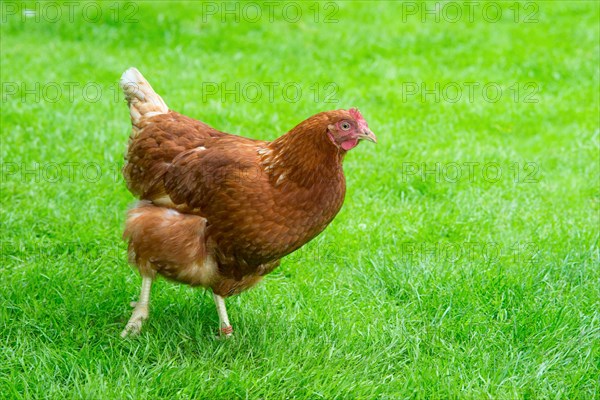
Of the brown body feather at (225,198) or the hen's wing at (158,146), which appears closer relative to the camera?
the brown body feather at (225,198)

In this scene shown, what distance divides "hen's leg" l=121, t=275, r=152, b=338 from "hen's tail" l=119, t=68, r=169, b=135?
0.91 meters

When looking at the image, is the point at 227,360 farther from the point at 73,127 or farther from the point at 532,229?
the point at 73,127

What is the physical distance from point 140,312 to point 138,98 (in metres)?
1.26

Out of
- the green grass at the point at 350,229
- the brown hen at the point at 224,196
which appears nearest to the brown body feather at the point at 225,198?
the brown hen at the point at 224,196

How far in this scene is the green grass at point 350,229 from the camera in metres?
3.81

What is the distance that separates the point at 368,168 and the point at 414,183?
45 centimetres

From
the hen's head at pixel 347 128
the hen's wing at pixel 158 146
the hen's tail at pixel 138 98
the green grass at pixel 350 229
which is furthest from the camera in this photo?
the hen's tail at pixel 138 98

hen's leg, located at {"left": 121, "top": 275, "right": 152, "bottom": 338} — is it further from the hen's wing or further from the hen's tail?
the hen's tail

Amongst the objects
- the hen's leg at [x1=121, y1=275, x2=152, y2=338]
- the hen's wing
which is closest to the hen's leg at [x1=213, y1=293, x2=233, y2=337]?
the hen's leg at [x1=121, y1=275, x2=152, y2=338]

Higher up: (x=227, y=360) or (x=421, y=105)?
(x=421, y=105)

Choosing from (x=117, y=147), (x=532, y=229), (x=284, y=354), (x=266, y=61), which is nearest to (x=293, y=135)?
(x=284, y=354)

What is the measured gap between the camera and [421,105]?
8.07 m

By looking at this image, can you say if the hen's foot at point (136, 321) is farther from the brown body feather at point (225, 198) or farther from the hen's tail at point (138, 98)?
the hen's tail at point (138, 98)

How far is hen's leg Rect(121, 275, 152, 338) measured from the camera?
4.12 metres
